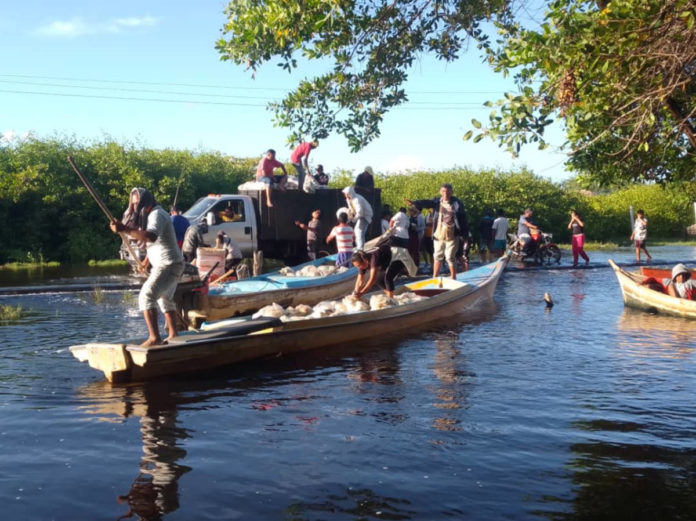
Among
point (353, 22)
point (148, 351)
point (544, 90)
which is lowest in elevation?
point (148, 351)

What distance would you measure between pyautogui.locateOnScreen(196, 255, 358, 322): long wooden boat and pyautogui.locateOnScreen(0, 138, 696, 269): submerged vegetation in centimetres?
1071

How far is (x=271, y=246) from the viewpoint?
65.7ft

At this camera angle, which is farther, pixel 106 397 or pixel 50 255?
pixel 50 255

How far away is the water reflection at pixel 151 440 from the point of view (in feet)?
17.4

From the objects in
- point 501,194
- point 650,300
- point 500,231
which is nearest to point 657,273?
point 650,300

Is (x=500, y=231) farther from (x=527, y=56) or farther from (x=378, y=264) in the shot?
(x=527, y=56)

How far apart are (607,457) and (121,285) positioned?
14853mm

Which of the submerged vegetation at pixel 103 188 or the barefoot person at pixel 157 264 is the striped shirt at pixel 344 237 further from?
the submerged vegetation at pixel 103 188

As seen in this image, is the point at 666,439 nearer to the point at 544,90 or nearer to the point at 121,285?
the point at 544,90

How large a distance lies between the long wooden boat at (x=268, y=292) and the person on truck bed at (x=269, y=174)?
450 cm

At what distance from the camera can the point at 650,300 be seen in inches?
542

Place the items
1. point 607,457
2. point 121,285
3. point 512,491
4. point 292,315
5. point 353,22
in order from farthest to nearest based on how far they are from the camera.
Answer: point 121,285
point 292,315
point 353,22
point 607,457
point 512,491

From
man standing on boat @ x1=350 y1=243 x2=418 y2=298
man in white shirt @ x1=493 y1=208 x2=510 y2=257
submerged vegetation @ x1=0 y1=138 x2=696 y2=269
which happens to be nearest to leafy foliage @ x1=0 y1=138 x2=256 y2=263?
submerged vegetation @ x1=0 y1=138 x2=696 y2=269

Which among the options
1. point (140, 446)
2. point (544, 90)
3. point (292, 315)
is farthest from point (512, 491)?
point (292, 315)
